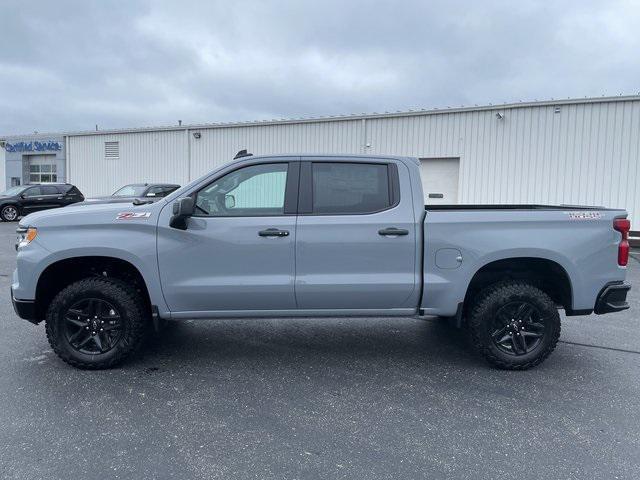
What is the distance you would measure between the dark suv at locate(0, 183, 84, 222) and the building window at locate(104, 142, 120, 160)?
2763 mm

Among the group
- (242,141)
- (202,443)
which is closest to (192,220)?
(202,443)

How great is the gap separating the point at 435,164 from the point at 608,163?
4919 millimetres

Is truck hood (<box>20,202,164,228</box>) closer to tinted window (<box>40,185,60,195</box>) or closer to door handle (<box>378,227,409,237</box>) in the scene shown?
door handle (<box>378,227,409,237</box>)

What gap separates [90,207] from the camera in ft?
15.2

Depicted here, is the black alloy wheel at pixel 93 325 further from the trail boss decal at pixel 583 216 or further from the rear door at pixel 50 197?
the rear door at pixel 50 197

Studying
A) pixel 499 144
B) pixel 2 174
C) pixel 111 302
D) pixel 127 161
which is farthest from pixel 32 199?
pixel 111 302

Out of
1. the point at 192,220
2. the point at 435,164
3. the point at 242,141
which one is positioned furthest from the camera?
the point at 242,141

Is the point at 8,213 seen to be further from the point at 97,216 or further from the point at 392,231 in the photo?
the point at 392,231

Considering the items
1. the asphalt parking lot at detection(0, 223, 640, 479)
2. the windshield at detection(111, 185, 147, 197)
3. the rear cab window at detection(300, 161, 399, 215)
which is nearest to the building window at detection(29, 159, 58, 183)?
the windshield at detection(111, 185, 147, 197)

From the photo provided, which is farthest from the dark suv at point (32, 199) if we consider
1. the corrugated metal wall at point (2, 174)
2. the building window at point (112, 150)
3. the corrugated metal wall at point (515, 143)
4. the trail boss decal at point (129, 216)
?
the trail boss decal at point (129, 216)

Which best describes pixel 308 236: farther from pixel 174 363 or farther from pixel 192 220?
pixel 174 363

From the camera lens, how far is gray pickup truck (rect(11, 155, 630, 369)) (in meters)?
4.37

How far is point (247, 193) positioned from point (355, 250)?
1.05 meters

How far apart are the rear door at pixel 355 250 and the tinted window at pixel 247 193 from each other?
0.72 ft
